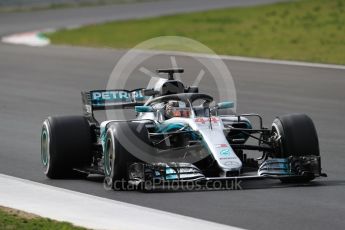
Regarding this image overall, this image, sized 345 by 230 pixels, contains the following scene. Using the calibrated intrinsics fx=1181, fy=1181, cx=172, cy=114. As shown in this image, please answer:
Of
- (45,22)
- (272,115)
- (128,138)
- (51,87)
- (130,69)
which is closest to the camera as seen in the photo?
(128,138)

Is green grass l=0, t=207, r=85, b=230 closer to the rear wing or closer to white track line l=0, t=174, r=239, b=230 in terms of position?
white track line l=0, t=174, r=239, b=230

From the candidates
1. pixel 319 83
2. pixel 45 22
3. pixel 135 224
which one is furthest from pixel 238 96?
pixel 45 22

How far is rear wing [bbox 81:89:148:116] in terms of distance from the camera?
13.8m

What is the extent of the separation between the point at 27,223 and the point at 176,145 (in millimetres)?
2857

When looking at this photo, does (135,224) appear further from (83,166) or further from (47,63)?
(47,63)

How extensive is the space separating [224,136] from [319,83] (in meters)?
11.6

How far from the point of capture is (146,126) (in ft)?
40.9

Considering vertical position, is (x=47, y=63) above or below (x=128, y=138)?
above

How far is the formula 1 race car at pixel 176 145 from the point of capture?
38.5ft

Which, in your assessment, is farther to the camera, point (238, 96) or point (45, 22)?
point (45, 22)

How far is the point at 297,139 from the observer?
12.3m

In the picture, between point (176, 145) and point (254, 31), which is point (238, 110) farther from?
point (254, 31)

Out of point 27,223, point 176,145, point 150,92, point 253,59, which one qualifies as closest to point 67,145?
point 150,92

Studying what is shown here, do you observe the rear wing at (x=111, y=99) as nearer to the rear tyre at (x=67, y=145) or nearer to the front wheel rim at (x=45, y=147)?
the front wheel rim at (x=45, y=147)
